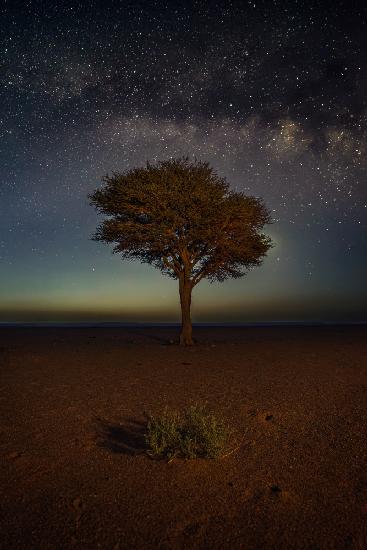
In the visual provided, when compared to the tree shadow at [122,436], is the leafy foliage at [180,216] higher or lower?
higher

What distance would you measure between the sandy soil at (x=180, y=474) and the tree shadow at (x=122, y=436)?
0.02m

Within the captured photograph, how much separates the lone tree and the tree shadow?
1430 cm

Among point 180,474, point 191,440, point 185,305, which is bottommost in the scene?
point 180,474

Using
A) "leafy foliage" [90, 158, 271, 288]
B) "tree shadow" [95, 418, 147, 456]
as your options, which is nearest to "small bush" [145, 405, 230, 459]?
"tree shadow" [95, 418, 147, 456]

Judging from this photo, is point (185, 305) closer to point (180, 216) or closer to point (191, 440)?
point (180, 216)

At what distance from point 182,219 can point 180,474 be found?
55.5ft

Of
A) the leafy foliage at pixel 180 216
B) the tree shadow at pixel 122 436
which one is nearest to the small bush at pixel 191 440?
the tree shadow at pixel 122 436

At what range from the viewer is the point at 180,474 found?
4.98 meters

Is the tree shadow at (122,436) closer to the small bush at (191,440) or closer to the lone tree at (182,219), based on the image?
the small bush at (191,440)

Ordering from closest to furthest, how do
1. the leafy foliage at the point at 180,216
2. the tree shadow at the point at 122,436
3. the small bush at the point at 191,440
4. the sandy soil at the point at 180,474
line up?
the sandy soil at the point at 180,474
the small bush at the point at 191,440
the tree shadow at the point at 122,436
the leafy foliage at the point at 180,216

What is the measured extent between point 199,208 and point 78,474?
56.3ft

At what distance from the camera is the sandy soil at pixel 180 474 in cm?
375

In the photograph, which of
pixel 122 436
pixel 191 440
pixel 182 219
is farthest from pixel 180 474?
pixel 182 219

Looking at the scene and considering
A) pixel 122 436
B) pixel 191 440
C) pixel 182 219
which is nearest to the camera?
pixel 191 440
